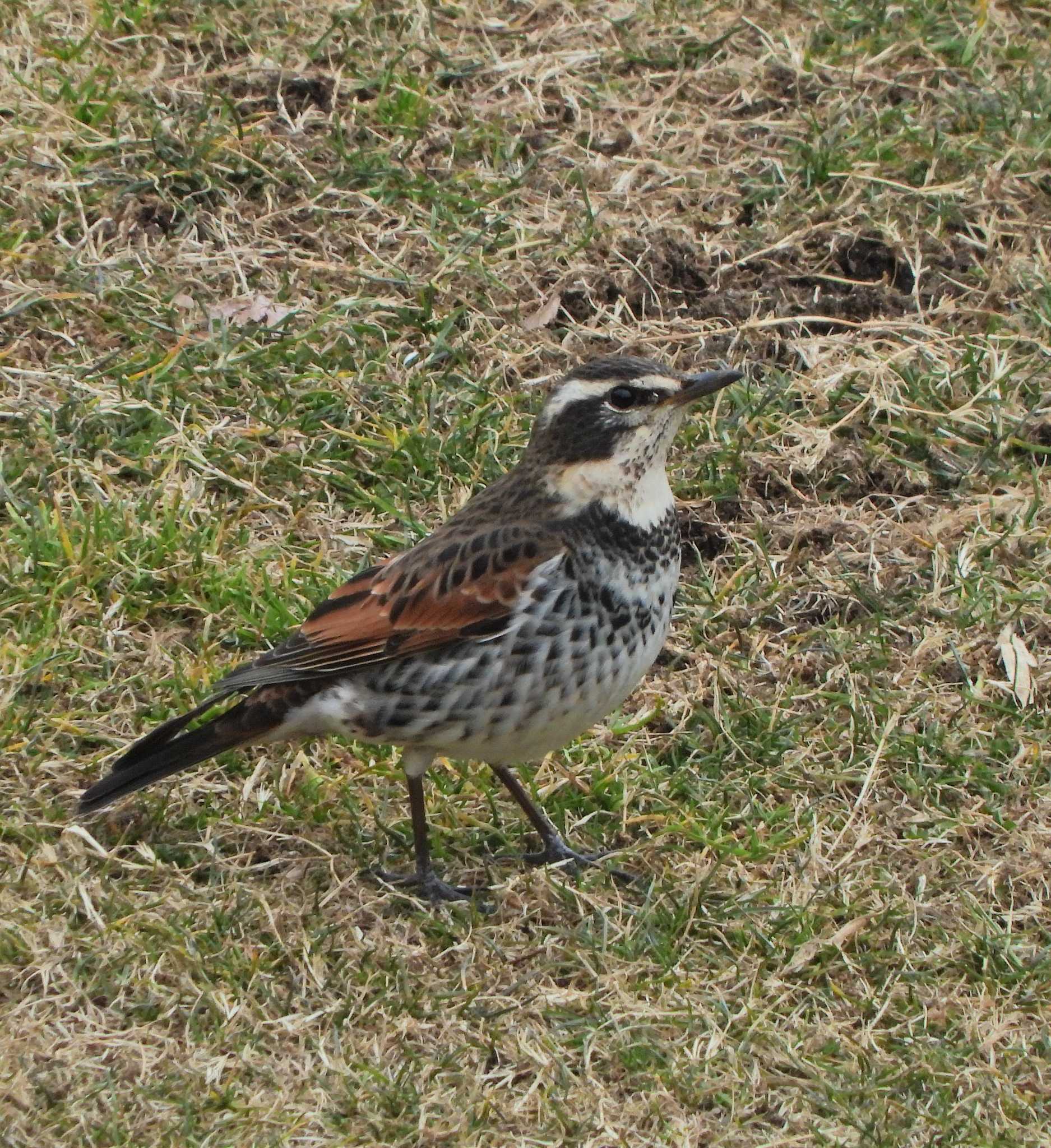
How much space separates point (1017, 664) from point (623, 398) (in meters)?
1.94

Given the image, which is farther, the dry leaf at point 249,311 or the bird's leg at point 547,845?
the dry leaf at point 249,311

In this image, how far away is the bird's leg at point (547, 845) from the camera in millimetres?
6219

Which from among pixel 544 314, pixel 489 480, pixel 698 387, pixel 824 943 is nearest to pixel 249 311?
pixel 544 314

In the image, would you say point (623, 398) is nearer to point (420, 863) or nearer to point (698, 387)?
point (698, 387)

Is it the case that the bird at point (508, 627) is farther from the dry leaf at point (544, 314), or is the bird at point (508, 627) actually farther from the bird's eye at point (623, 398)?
the dry leaf at point (544, 314)

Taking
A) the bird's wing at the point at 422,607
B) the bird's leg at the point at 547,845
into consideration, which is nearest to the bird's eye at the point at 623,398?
the bird's wing at the point at 422,607

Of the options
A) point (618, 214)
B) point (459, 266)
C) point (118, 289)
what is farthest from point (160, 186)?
point (618, 214)

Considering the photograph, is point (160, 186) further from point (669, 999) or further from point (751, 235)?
point (669, 999)

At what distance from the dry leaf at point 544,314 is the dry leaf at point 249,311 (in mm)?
1005

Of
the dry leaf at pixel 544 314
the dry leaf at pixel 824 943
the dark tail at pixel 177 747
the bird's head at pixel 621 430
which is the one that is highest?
the bird's head at pixel 621 430

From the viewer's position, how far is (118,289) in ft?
26.6

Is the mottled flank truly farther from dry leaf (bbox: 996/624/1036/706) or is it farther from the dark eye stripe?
dry leaf (bbox: 996/624/1036/706)

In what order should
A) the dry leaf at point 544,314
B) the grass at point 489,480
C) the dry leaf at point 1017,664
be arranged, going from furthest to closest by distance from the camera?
1. the dry leaf at point 544,314
2. the dry leaf at point 1017,664
3. the grass at point 489,480

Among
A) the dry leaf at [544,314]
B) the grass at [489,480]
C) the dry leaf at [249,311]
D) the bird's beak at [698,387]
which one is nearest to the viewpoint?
the grass at [489,480]
